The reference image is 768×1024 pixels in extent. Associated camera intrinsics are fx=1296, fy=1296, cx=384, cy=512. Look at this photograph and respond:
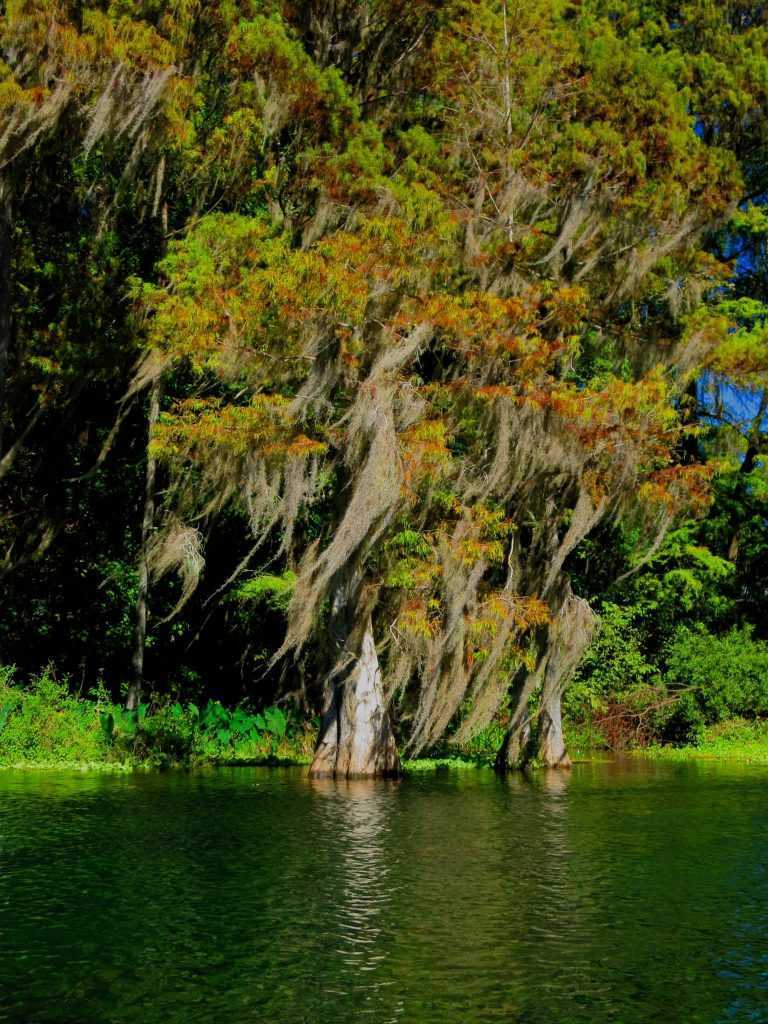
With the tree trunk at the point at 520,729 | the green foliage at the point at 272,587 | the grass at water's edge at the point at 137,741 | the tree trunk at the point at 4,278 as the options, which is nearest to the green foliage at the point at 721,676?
the grass at water's edge at the point at 137,741

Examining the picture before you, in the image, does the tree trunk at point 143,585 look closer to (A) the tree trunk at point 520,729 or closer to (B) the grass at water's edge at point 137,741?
(B) the grass at water's edge at point 137,741

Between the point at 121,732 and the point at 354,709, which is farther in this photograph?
the point at 121,732

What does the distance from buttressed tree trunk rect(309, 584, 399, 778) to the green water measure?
3477 millimetres

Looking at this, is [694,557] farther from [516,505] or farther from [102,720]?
[102,720]

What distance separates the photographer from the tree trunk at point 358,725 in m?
20.0

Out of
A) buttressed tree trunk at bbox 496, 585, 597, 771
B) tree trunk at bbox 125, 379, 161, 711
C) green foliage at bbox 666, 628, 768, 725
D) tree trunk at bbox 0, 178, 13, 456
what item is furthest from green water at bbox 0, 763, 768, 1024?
green foliage at bbox 666, 628, 768, 725

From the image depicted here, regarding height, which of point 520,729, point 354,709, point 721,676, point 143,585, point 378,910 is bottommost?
point 378,910

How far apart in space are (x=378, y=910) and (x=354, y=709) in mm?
10838

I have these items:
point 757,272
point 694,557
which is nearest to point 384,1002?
point 694,557

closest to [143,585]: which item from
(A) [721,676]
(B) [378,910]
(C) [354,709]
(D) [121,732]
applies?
(D) [121,732]

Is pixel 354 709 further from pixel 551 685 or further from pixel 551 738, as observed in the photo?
pixel 551 738

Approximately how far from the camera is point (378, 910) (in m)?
9.27

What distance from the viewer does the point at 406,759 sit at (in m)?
23.8

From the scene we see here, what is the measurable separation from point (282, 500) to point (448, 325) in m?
3.48
